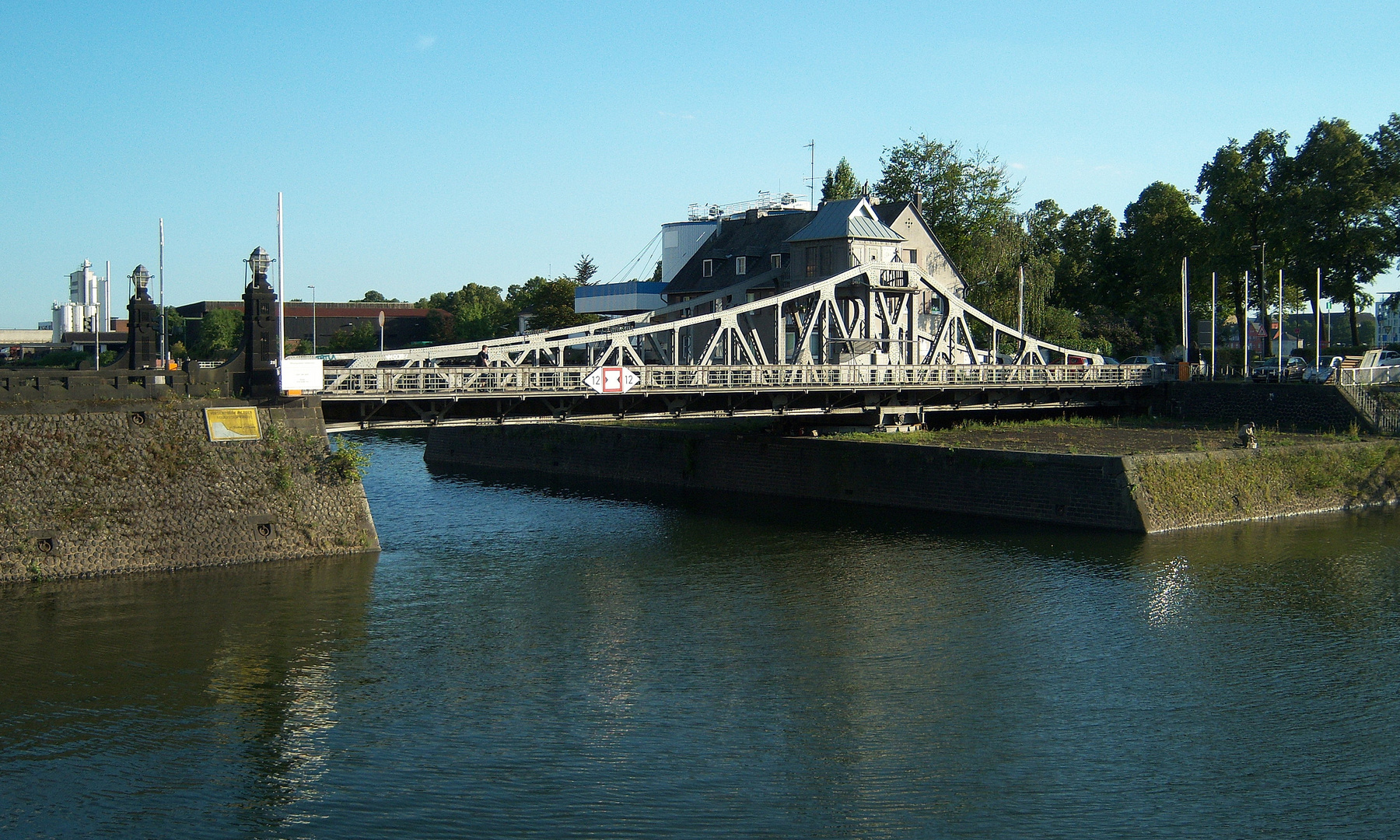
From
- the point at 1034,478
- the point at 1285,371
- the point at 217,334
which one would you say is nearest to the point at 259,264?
the point at 1034,478

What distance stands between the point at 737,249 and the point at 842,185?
133 ft

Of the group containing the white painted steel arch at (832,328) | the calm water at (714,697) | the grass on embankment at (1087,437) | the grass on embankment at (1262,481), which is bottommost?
the calm water at (714,697)

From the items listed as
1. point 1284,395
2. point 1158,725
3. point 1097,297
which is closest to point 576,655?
point 1158,725

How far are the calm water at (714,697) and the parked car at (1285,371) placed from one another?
26.0 m

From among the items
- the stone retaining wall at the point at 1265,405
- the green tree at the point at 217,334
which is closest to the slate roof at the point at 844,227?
the stone retaining wall at the point at 1265,405

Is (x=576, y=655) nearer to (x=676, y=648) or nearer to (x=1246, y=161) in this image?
(x=676, y=648)

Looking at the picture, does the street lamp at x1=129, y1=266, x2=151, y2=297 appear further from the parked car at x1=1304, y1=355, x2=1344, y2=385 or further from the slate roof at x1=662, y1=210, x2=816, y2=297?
the parked car at x1=1304, y1=355, x2=1344, y2=385

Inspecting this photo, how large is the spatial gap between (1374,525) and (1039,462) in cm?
1264

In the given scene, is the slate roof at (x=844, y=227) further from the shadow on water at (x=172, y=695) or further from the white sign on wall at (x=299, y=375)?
the shadow on water at (x=172, y=695)

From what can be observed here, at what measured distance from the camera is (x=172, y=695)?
23.8m

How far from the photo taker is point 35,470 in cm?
3162

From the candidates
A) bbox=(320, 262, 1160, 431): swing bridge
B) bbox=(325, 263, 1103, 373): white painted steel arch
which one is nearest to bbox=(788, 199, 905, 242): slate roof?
bbox=(325, 263, 1103, 373): white painted steel arch

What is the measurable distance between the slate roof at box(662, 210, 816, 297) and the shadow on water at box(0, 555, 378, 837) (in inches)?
1849

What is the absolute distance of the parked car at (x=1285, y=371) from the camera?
63375mm
